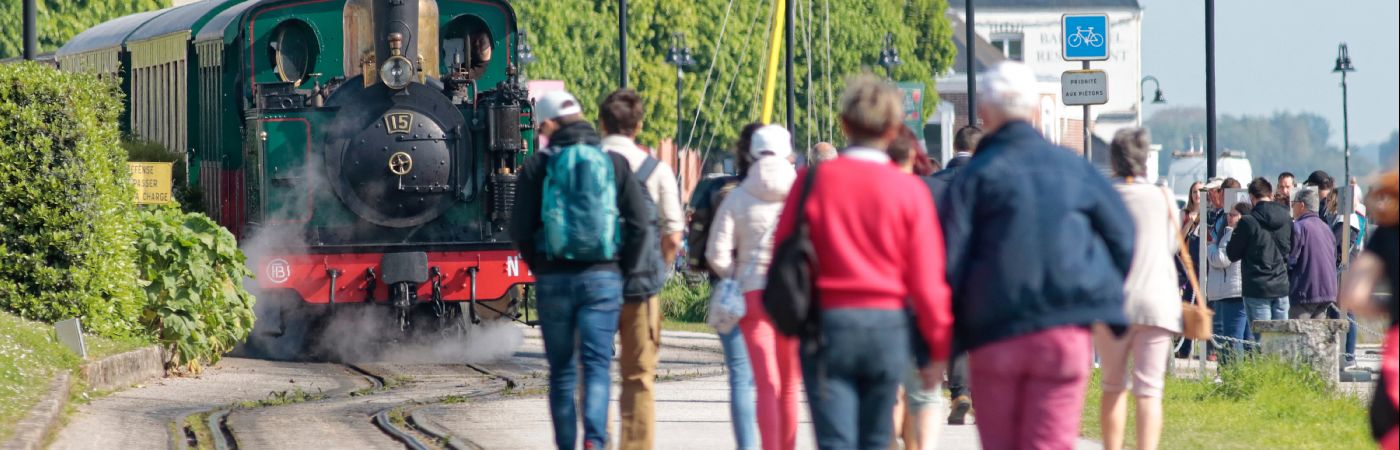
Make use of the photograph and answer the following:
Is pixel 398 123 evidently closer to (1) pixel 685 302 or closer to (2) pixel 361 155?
(2) pixel 361 155

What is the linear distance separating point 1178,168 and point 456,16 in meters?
44.4

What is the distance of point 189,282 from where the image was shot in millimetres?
15945

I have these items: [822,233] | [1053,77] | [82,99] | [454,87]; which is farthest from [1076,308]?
[1053,77]

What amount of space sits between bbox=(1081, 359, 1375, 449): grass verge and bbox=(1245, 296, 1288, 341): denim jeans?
4.61 feet

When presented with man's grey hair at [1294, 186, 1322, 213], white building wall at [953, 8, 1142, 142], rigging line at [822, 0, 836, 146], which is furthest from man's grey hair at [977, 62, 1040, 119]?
white building wall at [953, 8, 1142, 142]

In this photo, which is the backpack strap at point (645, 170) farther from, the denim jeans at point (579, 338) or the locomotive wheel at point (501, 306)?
the locomotive wheel at point (501, 306)

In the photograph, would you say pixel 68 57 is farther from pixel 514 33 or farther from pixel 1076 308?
pixel 1076 308

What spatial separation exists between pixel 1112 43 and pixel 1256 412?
107708mm

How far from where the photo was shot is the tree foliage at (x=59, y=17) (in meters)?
44.0

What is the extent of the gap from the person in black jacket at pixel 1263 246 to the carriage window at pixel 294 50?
7.72 meters

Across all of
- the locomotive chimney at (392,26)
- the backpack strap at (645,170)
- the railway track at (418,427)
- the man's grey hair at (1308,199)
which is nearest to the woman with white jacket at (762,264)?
the backpack strap at (645,170)

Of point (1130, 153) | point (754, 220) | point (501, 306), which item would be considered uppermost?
point (1130, 153)

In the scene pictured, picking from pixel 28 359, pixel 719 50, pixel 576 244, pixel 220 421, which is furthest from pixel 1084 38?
pixel 719 50

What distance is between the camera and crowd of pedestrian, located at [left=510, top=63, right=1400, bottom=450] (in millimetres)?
6199
